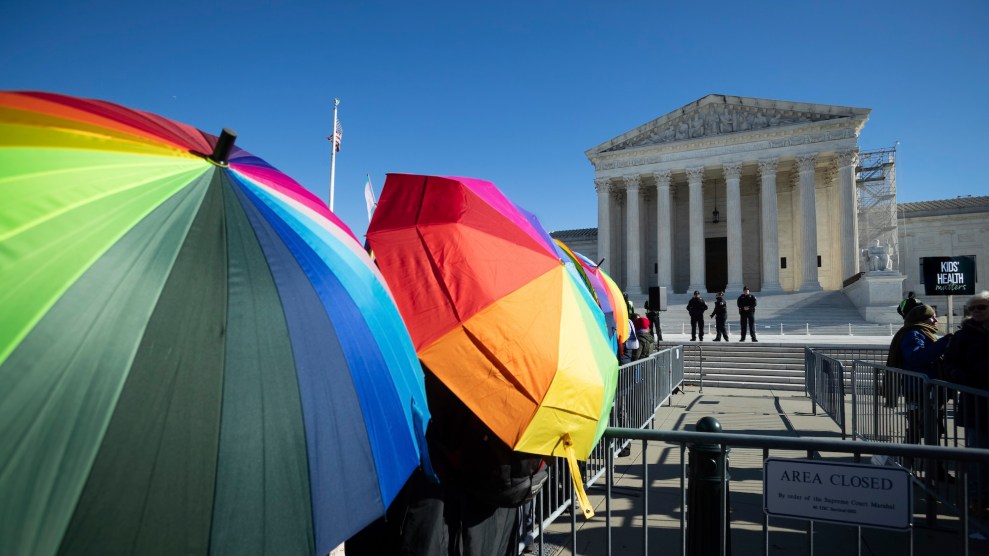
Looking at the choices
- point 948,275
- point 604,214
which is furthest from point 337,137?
point 604,214

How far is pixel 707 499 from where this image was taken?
271 centimetres

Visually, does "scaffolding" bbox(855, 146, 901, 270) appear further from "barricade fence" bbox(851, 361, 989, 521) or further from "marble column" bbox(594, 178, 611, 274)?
"barricade fence" bbox(851, 361, 989, 521)

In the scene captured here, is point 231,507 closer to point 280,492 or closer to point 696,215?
point 280,492

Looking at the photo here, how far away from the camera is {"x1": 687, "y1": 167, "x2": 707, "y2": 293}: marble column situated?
36.3 metres

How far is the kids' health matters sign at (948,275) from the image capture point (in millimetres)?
13992

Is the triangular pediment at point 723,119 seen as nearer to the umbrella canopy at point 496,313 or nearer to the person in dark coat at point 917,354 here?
the person in dark coat at point 917,354

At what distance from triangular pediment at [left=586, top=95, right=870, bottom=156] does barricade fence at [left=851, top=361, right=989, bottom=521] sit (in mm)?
32690

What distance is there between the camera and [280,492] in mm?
1282

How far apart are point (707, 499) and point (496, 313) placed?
153 centimetres

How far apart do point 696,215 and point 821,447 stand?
3673 cm

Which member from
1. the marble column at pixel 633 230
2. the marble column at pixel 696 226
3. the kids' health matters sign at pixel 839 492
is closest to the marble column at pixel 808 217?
the marble column at pixel 696 226

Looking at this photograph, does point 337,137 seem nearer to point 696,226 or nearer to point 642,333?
point 642,333

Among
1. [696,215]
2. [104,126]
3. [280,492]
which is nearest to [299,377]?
[280,492]

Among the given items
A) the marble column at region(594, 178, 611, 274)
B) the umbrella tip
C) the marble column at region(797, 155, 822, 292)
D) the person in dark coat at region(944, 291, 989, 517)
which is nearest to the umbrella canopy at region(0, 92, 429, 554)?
the umbrella tip
